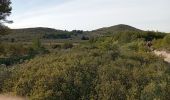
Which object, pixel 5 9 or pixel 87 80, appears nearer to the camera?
pixel 87 80

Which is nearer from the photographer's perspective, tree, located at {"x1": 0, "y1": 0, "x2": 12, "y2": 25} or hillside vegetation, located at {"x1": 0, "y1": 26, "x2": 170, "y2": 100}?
hillside vegetation, located at {"x1": 0, "y1": 26, "x2": 170, "y2": 100}

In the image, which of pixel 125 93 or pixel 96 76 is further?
pixel 96 76

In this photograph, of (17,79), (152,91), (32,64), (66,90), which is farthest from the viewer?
(32,64)

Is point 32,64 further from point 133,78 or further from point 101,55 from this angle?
point 133,78

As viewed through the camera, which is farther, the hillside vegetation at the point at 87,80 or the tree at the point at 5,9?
the tree at the point at 5,9

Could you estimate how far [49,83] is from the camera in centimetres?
1591

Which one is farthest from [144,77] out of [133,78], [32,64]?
[32,64]

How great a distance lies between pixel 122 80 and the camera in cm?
1551

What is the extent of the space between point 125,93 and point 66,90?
2170 millimetres

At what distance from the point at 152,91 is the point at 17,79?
647 cm

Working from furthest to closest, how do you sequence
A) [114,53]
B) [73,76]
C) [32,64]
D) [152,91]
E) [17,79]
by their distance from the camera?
[114,53]
[32,64]
[17,79]
[73,76]
[152,91]

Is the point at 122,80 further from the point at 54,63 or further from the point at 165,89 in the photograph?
the point at 54,63

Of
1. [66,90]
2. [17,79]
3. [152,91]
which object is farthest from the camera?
[17,79]

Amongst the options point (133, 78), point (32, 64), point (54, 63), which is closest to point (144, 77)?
point (133, 78)
